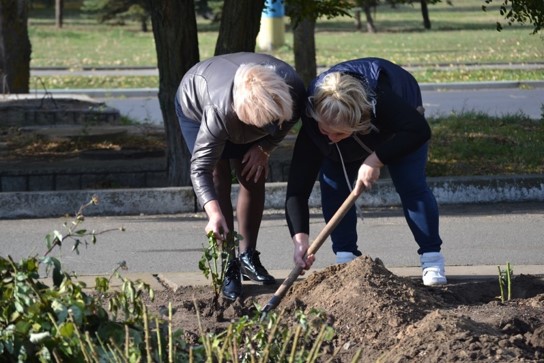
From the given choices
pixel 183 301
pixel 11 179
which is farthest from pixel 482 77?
pixel 183 301

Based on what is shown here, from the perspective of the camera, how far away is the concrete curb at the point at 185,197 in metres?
8.55

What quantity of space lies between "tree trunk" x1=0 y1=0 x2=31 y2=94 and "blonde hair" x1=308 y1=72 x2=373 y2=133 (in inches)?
396

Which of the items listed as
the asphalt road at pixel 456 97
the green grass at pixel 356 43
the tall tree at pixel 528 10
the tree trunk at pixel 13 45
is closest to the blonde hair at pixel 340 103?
the tall tree at pixel 528 10

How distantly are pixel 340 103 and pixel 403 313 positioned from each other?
952 millimetres

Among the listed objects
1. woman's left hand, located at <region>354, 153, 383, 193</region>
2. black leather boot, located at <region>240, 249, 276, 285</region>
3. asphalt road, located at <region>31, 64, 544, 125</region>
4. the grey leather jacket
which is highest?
the grey leather jacket

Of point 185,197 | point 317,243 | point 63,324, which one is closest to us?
point 63,324

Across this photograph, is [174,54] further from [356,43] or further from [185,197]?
[356,43]

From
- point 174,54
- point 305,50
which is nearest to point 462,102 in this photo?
point 305,50

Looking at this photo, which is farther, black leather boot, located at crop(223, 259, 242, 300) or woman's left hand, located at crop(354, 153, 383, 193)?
black leather boot, located at crop(223, 259, 242, 300)

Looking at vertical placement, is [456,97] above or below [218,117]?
below

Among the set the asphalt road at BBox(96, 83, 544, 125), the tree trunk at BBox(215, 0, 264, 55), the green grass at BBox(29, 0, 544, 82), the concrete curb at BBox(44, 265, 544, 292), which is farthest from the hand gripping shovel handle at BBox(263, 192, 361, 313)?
the green grass at BBox(29, 0, 544, 82)

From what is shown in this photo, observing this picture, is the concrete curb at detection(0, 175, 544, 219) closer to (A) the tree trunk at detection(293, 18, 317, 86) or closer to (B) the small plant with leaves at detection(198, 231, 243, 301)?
(B) the small plant with leaves at detection(198, 231, 243, 301)

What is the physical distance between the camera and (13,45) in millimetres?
14680

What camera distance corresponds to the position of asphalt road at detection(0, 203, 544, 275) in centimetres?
691
